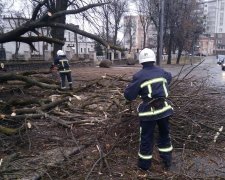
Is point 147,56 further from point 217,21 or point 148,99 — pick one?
point 217,21

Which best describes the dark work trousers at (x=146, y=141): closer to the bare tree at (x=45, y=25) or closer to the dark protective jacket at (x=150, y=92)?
the dark protective jacket at (x=150, y=92)

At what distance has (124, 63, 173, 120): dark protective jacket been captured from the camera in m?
4.91

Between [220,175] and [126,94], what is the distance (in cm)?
177

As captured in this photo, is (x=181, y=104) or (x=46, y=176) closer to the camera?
(x=46, y=176)

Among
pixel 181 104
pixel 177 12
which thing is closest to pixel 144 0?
pixel 177 12

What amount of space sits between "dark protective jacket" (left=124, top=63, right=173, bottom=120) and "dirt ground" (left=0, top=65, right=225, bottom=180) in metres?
0.85

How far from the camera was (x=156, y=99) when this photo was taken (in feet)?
16.3

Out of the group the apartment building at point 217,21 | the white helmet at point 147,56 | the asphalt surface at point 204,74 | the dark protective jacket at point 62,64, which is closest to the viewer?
the white helmet at point 147,56

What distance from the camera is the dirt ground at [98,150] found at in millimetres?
4887

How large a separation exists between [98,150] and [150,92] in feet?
4.62

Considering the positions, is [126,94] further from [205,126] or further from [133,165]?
[205,126]

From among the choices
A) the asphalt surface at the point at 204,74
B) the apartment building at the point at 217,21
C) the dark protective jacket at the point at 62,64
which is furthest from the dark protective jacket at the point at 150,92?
the apartment building at the point at 217,21

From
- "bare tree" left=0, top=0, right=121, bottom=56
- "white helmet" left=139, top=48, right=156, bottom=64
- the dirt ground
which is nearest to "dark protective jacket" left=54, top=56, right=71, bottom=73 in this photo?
"bare tree" left=0, top=0, right=121, bottom=56

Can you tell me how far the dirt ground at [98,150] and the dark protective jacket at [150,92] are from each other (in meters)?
0.85
